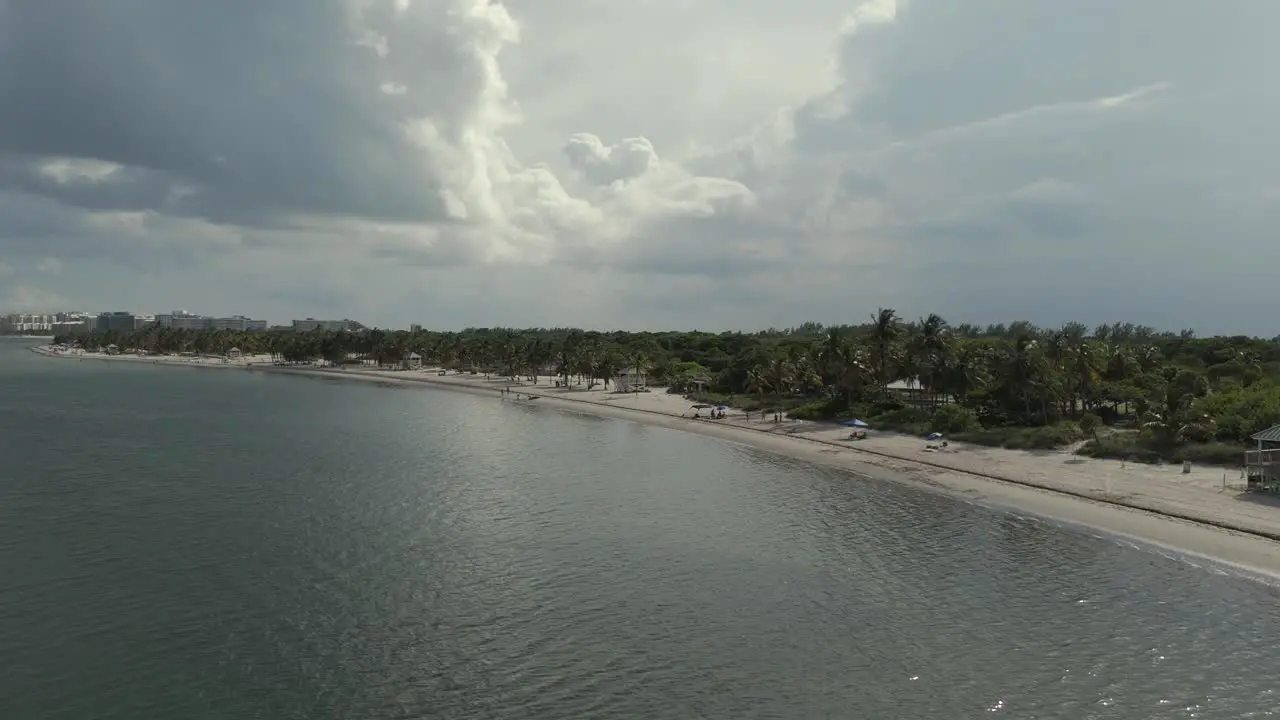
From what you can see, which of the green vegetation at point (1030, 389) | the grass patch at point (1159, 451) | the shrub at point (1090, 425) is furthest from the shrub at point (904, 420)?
the grass patch at point (1159, 451)

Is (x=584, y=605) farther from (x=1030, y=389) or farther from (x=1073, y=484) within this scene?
(x=1030, y=389)

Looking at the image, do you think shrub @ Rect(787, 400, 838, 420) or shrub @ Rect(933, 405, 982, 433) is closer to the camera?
shrub @ Rect(933, 405, 982, 433)

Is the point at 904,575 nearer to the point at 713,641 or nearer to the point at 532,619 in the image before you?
the point at 713,641

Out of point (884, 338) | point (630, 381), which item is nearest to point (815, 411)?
point (884, 338)

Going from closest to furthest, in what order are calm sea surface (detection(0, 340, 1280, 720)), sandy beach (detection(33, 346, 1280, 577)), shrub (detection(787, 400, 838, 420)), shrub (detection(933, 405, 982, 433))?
calm sea surface (detection(0, 340, 1280, 720)), sandy beach (detection(33, 346, 1280, 577)), shrub (detection(933, 405, 982, 433)), shrub (detection(787, 400, 838, 420))

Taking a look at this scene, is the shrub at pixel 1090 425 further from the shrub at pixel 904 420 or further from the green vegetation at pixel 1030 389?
the shrub at pixel 904 420

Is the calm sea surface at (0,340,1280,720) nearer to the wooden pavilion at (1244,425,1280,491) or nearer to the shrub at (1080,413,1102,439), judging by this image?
the wooden pavilion at (1244,425,1280,491)

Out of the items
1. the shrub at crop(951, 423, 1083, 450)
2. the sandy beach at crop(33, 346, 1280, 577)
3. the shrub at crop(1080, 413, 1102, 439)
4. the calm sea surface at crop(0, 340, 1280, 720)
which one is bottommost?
the calm sea surface at crop(0, 340, 1280, 720)

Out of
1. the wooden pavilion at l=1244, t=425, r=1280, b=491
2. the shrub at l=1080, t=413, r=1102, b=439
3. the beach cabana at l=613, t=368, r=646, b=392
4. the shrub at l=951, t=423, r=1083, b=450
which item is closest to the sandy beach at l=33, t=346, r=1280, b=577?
the wooden pavilion at l=1244, t=425, r=1280, b=491
